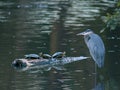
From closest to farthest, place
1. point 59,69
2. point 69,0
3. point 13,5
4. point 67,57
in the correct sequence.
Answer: point 59,69
point 67,57
point 13,5
point 69,0

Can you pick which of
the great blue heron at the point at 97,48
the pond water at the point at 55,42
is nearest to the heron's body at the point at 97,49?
the great blue heron at the point at 97,48

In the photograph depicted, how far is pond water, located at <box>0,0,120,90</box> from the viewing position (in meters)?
11.0

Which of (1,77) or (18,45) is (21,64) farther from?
(18,45)

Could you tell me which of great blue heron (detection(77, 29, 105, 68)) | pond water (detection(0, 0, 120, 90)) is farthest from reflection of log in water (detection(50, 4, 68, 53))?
great blue heron (detection(77, 29, 105, 68))

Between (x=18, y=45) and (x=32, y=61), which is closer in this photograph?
(x=32, y=61)

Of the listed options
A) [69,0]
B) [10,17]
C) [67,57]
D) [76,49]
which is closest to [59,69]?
[67,57]

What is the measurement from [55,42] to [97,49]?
467 centimetres

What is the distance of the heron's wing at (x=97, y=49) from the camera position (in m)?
11.3

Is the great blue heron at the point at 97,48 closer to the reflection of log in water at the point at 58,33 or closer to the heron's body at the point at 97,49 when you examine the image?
the heron's body at the point at 97,49

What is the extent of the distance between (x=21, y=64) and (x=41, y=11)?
1290cm

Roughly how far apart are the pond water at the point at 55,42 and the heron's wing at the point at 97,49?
39 cm

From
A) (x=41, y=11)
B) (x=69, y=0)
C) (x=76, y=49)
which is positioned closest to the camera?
(x=76, y=49)

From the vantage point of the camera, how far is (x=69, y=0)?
1304 inches

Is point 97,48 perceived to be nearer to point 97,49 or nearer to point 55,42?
point 97,49
